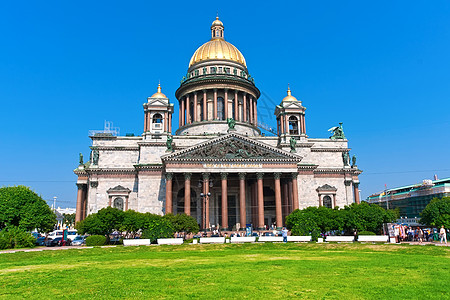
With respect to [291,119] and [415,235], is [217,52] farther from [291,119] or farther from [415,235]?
[415,235]

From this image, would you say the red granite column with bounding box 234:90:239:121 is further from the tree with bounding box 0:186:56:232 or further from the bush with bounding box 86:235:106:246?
the bush with bounding box 86:235:106:246

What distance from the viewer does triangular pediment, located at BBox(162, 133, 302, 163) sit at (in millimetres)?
47375

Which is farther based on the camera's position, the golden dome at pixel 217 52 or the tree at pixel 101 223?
the golden dome at pixel 217 52

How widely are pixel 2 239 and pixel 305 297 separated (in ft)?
106

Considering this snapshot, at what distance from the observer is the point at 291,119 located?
59.0 m

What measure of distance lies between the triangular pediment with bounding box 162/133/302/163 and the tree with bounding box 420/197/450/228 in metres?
17.1

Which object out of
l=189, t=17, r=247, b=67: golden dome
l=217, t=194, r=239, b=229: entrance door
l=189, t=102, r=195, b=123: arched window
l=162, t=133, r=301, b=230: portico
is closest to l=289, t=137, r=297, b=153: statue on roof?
l=162, t=133, r=301, b=230: portico

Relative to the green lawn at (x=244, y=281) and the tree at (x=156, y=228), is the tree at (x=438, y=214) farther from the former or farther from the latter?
the tree at (x=156, y=228)

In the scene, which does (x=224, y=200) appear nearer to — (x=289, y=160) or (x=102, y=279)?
(x=289, y=160)

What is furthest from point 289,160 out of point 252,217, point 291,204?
point 252,217

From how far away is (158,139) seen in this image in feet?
177

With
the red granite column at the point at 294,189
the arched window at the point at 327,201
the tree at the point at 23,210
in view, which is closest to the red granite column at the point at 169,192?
the tree at the point at 23,210

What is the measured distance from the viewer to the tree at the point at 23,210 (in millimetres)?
38094

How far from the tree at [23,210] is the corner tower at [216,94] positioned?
1140 inches
